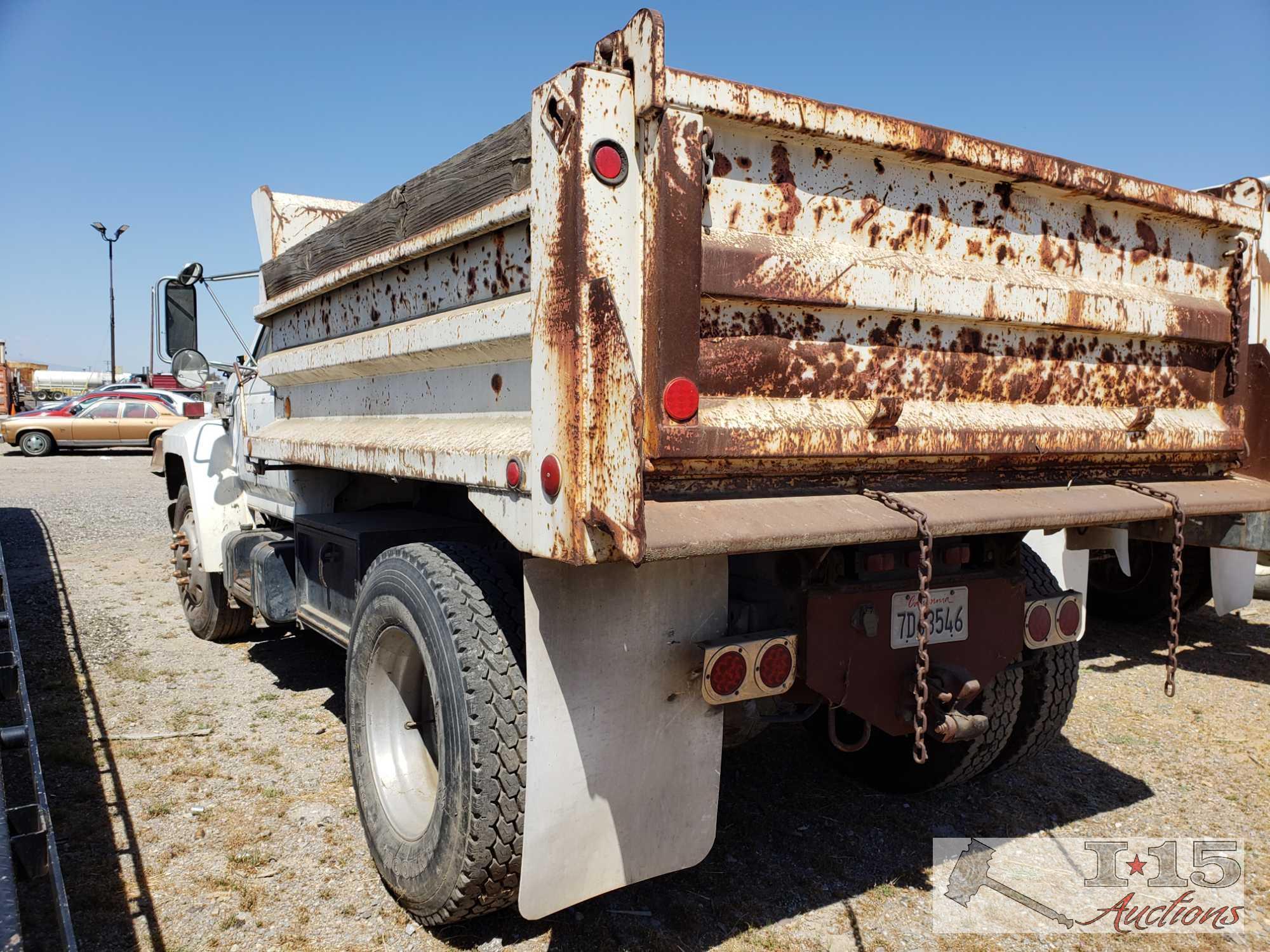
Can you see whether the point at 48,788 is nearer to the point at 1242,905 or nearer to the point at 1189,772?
the point at 1242,905

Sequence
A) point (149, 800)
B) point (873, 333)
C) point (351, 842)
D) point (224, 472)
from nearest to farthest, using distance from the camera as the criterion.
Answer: point (873, 333) → point (351, 842) → point (149, 800) → point (224, 472)

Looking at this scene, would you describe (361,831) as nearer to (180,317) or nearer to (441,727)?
(441,727)

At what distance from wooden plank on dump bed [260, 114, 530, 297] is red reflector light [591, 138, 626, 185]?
28 cm

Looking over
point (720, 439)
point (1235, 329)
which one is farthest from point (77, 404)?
point (1235, 329)

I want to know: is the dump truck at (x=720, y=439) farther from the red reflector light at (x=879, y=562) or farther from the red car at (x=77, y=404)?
the red car at (x=77, y=404)

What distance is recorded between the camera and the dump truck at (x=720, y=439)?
2.04m

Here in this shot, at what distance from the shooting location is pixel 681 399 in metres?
2.08

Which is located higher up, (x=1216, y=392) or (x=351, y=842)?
(x=1216, y=392)

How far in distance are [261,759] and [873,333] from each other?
323 cm

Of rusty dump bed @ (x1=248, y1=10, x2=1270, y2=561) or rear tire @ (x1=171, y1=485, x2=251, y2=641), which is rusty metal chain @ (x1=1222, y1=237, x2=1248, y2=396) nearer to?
rusty dump bed @ (x1=248, y1=10, x2=1270, y2=561)

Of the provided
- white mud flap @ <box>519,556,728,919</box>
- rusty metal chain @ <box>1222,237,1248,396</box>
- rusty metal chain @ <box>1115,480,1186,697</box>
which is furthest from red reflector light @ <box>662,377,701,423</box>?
rusty metal chain @ <box>1222,237,1248,396</box>

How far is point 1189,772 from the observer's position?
157 inches

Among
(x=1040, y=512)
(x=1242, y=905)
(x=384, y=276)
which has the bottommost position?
(x=1242, y=905)

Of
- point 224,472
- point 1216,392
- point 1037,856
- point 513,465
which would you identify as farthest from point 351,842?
point 1216,392
